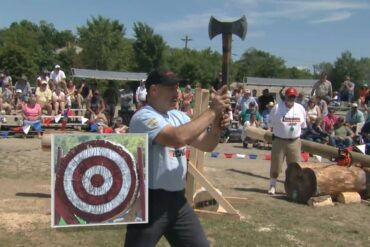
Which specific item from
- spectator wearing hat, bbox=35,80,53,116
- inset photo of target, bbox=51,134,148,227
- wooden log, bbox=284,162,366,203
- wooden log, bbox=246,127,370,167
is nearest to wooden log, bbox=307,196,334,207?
wooden log, bbox=284,162,366,203

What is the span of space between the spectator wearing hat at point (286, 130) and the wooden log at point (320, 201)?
895 mm

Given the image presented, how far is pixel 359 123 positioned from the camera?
17.3 meters

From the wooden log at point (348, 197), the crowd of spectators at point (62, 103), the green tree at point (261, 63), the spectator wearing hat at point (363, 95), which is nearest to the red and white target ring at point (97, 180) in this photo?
the wooden log at point (348, 197)

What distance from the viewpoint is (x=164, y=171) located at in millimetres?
3768

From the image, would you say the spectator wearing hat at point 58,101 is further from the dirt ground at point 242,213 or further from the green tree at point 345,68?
the green tree at point 345,68

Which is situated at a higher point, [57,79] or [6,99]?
[57,79]

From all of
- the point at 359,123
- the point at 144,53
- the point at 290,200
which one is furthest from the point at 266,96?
the point at 144,53

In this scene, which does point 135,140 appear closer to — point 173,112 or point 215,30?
point 173,112

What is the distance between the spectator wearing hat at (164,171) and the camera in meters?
3.74

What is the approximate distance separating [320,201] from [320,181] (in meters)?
0.35

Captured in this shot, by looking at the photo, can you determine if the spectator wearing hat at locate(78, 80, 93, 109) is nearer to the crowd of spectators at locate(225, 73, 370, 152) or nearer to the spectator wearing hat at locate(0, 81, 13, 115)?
the spectator wearing hat at locate(0, 81, 13, 115)

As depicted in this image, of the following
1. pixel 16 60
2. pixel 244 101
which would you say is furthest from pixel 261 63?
pixel 244 101

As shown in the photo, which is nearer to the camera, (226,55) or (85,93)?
(226,55)

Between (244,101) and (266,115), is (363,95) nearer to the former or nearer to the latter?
(266,115)
